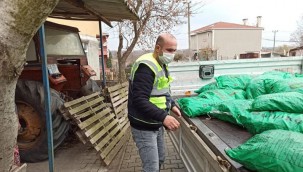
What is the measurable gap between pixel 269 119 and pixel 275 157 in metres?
0.69

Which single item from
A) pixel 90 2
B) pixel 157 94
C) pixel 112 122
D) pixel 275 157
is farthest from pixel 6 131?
pixel 112 122

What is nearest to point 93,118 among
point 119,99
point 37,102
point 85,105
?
point 85,105

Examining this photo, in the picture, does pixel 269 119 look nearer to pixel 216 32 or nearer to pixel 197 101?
pixel 197 101

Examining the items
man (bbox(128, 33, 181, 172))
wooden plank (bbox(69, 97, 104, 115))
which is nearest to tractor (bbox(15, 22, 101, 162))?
wooden plank (bbox(69, 97, 104, 115))

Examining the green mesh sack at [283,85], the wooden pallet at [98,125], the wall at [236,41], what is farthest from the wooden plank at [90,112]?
the wall at [236,41]

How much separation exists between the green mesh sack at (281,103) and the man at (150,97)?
78cm

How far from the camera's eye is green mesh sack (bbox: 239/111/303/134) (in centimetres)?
197

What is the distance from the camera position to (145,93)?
2.36 meters

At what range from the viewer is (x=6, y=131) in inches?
45.9

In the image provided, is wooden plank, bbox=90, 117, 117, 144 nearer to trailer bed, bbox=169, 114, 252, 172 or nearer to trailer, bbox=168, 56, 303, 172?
trailer, bbox=168, 56, 303, 172

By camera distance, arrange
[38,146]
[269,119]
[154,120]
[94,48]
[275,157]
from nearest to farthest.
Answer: [275,157] → [269,119] → [154,120] → [38,146] → [94,48]

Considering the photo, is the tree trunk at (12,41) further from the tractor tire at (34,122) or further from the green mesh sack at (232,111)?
the tractor tire at (34,122)

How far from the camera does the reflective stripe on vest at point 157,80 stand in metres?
2.45

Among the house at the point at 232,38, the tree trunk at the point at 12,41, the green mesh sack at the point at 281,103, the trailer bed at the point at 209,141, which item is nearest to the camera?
the tree trunk at the point at 12,41
